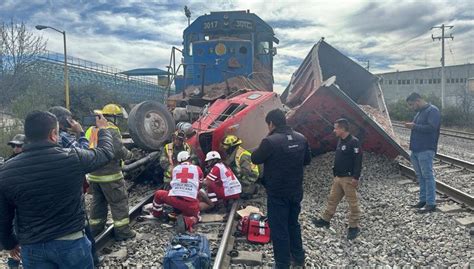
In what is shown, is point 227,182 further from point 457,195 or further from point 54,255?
point 457,195

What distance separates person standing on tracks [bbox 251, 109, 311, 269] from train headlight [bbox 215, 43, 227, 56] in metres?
6.44

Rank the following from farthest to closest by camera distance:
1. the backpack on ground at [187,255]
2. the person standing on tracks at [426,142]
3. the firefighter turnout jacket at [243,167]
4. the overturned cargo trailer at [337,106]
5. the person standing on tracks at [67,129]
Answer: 1. the overturned cargo trailer at [337,106]
2. the firefighter turnout jacket at [243,167]
3. the person standing on tracks at [426,142]
4. the person standing on tracks at [67,129]
5. the backpack on ground at [187,255]

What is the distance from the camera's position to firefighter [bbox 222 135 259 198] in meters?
6.22

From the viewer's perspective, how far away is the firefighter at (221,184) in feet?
18.5

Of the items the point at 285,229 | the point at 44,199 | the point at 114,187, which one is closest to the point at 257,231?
the point at 285,229

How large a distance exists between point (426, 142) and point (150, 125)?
5.05 m

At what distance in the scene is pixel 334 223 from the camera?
5.41 m

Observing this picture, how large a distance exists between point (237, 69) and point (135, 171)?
443cm

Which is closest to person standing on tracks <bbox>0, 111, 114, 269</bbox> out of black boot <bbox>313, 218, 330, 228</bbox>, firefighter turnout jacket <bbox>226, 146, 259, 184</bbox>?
black boot <bbox>313, 218, 330, 228</bbox>

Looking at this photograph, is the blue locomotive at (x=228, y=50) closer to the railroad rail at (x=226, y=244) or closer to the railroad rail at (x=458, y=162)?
the railroad rail at (x=458, y=162)

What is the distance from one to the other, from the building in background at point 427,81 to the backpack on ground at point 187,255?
3941 centimetres

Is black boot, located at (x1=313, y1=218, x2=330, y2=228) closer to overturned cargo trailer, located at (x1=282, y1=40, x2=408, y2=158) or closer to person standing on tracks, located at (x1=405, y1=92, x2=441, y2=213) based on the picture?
person standing on tracks, located at (x1=405, y1=92, x2=441, y2=213)

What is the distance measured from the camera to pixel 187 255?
3.53 metres

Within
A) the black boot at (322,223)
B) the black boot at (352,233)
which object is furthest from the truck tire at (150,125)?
the black boot at (352,233)
